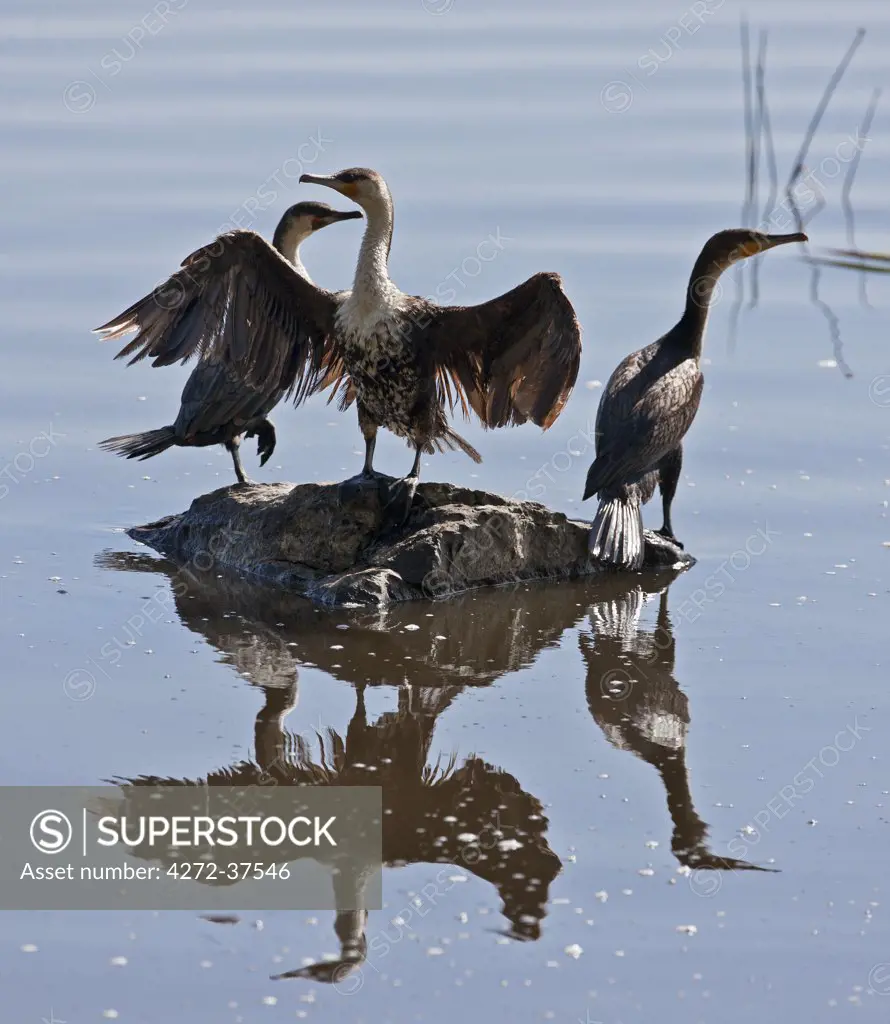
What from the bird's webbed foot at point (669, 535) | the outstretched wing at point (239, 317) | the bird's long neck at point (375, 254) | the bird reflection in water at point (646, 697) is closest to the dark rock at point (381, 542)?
the bird's webbed foot at point (669, 535)

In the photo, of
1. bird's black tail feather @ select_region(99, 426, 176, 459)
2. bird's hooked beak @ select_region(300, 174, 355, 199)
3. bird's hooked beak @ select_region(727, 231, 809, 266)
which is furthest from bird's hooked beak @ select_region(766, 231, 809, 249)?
bird's black tail feather @ select_region(99, 426, 176, 459)

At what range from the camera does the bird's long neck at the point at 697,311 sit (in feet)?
25.4

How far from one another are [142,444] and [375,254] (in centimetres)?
140

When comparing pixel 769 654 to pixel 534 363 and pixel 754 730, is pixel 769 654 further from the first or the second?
A: pixel 534 363

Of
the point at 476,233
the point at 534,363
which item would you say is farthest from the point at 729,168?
the point at 534,363

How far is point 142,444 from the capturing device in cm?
792

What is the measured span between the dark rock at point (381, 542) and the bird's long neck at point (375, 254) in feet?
2.65

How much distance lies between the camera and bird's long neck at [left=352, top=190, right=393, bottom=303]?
289 inches

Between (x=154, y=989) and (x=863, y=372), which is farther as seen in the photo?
(x=863, y=372)

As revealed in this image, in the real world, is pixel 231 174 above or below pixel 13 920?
above

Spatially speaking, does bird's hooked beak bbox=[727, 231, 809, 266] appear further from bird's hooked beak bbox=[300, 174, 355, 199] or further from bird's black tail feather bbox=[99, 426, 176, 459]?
bird's black tail feather bbox=[99, 426, 176, 459]

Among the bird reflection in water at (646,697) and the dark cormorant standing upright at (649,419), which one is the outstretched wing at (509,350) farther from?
the bird reflection in water at (646,697)

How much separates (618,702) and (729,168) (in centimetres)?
731

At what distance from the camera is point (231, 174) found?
12281mm
